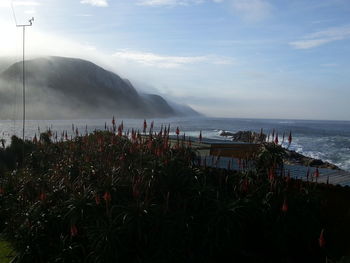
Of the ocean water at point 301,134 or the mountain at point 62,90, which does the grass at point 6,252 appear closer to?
the ocean water at point 301,134

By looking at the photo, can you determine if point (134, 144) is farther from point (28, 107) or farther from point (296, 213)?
point (28, 107)

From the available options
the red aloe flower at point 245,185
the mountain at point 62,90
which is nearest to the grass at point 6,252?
the red aloe flower at point 245,185

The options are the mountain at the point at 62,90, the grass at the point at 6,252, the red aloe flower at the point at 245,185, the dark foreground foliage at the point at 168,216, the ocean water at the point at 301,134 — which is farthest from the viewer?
the mountain at the point at 62,90

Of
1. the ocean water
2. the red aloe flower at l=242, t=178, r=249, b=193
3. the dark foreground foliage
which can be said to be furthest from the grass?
the red aloe flower at l=242, t=178, r=249, b=193

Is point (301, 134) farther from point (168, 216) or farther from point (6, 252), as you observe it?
point (168, 216)

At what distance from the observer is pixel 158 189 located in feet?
23.5

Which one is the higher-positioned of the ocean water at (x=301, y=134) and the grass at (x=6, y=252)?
the grass at (x=6, y=252)

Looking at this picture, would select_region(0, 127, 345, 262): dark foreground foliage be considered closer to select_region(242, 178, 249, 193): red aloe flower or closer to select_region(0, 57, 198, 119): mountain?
select_region(242, 178, 249, 193): red aloe flower

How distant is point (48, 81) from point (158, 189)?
174578mm

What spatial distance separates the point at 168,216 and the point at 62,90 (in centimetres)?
17348

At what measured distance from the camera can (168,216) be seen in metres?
6.23

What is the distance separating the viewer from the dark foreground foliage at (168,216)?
240 inches

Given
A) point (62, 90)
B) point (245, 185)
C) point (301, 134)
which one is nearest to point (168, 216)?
point (245, 185)

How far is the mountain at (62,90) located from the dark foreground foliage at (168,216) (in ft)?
501
